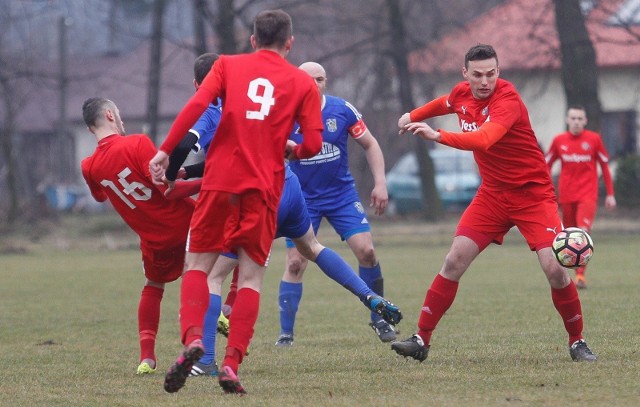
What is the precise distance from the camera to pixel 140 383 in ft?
21.2

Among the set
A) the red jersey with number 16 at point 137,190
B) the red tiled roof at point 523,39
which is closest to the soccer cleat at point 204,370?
the red jersey with number 16 at point 137,190

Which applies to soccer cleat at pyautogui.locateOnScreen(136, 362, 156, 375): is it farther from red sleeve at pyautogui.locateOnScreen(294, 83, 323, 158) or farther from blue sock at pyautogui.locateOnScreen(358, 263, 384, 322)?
blue sock at pyautogui.locateOnScreen(358, 263, 384, 322)

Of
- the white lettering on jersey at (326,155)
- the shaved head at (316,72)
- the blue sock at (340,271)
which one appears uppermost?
the shaved head at (316,72)

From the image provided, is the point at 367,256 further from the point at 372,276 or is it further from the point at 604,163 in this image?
the point at 604,163

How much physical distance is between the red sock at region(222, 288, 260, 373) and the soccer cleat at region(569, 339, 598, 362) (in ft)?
7.05

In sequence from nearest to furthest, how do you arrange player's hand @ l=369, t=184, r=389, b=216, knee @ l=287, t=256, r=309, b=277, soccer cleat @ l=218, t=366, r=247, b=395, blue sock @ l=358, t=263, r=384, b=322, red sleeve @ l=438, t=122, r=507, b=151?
soccer cleat @ l=218, t=366, r=247, b=395, red sleeve @ l=438, t=122, r=507, b=151, player's hand @ l=369, t=184, r=389, b=216, knee @ l=287, t=256, r=309, b=277, blue sock @ l=358, t=263, r=384, b=322

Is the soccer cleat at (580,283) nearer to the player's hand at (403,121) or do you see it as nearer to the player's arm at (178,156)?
the player's hand at (403,121)

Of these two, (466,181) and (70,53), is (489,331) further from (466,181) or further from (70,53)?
(70,53)

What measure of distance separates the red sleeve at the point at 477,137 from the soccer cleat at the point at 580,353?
55.5 inches

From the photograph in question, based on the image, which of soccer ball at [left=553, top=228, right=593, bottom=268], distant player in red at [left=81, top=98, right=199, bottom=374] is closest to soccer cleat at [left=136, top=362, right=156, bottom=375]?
distant player in red at [left=81, top=98, right=199, bottom=374]

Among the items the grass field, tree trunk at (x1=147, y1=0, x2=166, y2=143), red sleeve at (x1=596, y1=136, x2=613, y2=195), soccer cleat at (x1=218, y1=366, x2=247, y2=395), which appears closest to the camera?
soccer cleat at (x1=218, y1=366, x2=247, y2=395)

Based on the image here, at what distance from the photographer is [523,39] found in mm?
27703

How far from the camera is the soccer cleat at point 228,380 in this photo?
5.52 m

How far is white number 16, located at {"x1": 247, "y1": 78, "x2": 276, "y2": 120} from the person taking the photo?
5633mm
